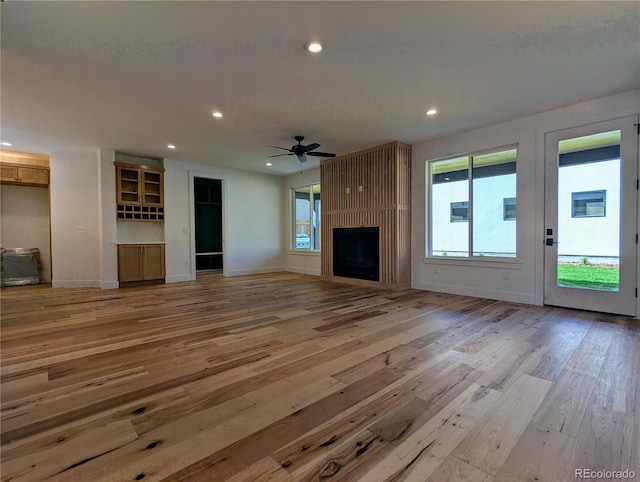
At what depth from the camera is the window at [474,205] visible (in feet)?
16.3

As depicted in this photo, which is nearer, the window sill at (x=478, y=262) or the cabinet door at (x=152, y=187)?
the window sill at (x=478, y=262)

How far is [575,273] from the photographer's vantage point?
4.28 m

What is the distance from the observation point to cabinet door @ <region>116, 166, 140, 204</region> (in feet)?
21.7

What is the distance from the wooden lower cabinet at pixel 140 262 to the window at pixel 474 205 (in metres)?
5.93

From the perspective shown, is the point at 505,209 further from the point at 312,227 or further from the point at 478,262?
the point at 312,227

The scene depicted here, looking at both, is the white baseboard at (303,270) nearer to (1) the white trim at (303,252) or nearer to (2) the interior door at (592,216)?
(1) the white trim at (303,252)

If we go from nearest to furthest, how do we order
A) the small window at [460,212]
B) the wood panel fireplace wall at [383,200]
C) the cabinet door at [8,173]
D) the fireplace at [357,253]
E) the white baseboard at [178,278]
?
the small window at [460,212] → the wood panel fireplace wall at [383,200] → the fireplace at [357,253] → the cabinet door at [8,173] → the white baseboard at [178,278]

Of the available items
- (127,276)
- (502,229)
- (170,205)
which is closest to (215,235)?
(170,205)

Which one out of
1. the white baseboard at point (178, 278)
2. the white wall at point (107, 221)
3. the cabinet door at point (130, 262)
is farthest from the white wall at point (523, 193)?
the white wall at point (107, 221)

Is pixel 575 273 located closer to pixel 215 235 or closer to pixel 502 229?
pixel 502 229

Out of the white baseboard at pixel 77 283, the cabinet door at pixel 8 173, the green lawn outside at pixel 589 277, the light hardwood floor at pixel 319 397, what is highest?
the cabinet door at pixel 8 173

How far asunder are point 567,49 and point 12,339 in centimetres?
616

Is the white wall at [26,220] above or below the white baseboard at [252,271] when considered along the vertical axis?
above

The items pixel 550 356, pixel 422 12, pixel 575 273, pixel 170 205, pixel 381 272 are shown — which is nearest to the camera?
pixel 422 12
